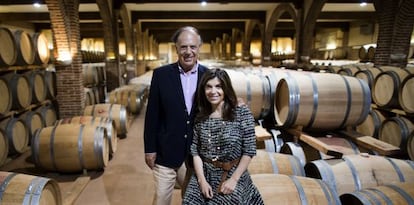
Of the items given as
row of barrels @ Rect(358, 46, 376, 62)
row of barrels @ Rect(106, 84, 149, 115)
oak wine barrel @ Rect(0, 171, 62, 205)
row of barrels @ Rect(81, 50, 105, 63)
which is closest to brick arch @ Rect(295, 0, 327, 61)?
row of barrels @ Rect(358, 46, 376, 62)

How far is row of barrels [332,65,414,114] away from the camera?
4312 millimetres

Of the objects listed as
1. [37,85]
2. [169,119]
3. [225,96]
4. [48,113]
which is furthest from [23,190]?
[48,113]

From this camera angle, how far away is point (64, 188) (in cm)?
373

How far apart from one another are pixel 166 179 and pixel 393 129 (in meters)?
4.16

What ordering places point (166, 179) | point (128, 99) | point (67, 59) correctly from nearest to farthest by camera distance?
point (166, 179) < point (67, 59) < point (128, 99)

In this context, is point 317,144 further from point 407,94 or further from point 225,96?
point 407,94

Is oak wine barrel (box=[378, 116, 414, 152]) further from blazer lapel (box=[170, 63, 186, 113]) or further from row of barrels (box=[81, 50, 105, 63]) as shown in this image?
row of barrels (box=[81, 50, 105, 63])

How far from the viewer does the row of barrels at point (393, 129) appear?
4010mm

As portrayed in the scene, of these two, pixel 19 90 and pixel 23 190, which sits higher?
pixel 19 90

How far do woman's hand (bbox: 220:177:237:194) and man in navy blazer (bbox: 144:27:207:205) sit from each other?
42 centimetres

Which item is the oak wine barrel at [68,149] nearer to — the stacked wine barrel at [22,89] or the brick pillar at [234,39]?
the stacked wine barrel at [22,89]

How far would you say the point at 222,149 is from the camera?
1.75 m

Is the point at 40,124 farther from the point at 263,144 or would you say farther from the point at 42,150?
the point at 263,144

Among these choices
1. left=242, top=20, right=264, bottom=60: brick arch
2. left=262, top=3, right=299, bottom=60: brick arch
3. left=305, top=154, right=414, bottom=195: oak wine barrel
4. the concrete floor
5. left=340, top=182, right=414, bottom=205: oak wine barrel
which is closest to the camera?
left=340, top=182, right=414, bottom=205: oak wine barrel
